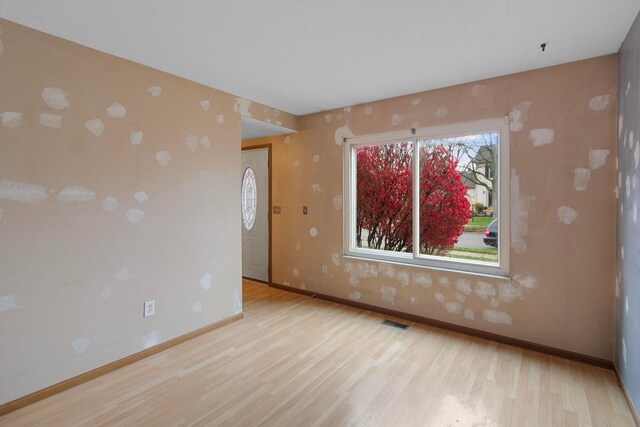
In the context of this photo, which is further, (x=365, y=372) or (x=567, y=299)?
(x=567, y=299)

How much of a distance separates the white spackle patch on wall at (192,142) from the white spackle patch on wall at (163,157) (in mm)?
224

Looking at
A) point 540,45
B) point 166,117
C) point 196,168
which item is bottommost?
point 196,168

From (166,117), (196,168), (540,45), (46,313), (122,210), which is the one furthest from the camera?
(196,168)

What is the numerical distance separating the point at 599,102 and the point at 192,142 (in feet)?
11.4

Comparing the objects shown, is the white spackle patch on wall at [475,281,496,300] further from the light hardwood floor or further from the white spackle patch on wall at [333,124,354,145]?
the white spackle patch on wall at [333,124,354,145]

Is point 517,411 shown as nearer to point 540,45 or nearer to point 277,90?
point 540,45

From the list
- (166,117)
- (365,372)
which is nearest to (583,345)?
(365,372)

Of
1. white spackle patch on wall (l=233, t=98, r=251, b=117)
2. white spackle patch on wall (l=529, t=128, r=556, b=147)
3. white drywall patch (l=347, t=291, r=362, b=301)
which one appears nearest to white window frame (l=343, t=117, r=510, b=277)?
white spackle patch on wall (l=529, t=128, r=556, b=147)

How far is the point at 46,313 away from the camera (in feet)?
7.07

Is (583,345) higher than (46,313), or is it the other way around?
(46,313)

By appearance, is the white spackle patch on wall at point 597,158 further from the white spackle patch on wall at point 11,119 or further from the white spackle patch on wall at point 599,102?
the white spackle patch on wall at point 11,119

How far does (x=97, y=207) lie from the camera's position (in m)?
2.40

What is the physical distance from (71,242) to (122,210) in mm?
409

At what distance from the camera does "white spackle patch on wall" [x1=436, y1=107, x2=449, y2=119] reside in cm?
322
